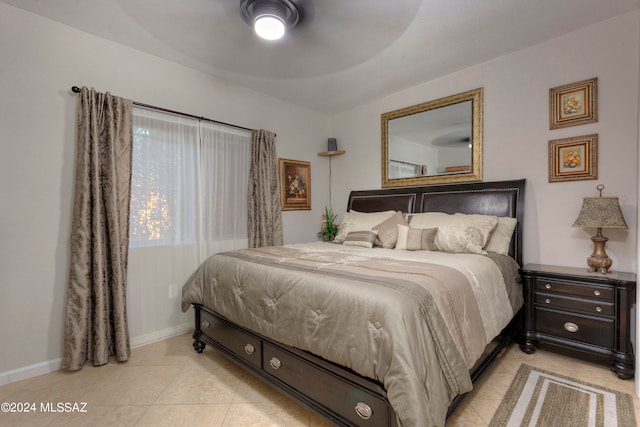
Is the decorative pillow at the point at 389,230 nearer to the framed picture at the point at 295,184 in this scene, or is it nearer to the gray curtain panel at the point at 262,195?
the gray curtain panel at the point at 262,195

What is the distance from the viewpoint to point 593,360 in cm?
228

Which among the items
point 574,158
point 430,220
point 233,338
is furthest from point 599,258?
point 233,338

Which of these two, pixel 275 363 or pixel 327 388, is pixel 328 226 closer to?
pixel 275 363

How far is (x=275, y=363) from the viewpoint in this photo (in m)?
1.80

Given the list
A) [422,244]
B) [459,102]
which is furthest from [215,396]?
[459,102]

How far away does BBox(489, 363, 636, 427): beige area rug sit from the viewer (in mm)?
1614

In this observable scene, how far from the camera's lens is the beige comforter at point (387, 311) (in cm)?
121

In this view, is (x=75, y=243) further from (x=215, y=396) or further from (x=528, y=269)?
(x=528, y=269)

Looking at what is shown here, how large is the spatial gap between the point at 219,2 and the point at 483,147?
107 inches

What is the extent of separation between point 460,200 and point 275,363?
2434mm

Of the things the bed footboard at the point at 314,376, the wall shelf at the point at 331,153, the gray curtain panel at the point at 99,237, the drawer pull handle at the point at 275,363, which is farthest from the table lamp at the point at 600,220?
the gray curtain panel at the point at 99,237

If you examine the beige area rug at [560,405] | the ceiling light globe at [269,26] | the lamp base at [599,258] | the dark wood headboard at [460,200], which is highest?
the ceiling light globe at [269,26]

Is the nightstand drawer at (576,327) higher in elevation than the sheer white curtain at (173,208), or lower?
lower

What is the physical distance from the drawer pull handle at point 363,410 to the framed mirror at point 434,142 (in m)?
2.59
